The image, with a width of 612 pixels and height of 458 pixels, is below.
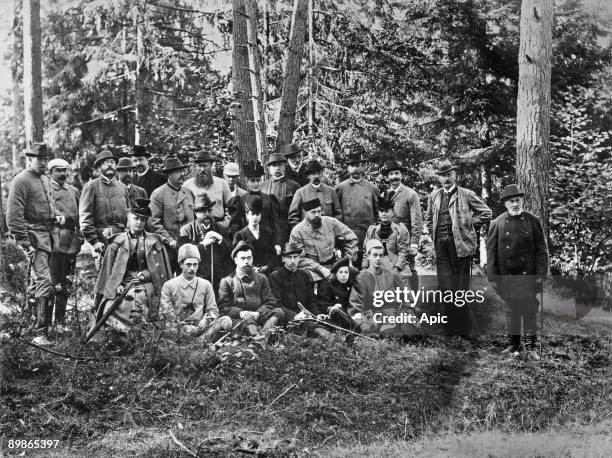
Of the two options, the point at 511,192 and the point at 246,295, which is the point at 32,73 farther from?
the point at 511,192

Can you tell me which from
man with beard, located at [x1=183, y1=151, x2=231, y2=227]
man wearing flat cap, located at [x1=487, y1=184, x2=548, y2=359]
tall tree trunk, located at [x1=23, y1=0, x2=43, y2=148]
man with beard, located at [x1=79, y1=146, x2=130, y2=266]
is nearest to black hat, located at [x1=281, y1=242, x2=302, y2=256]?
man with beard, located at [x1=183, y1=151, x2=231, y2=227]

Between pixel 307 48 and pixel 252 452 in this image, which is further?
pixel 307 48

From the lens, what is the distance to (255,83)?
8.10 metres

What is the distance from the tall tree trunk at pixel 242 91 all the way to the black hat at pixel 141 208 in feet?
4.33

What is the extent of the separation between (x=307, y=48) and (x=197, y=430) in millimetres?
4374

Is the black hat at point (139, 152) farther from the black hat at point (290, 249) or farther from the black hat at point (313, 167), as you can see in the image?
the black hat at point (290, 249)

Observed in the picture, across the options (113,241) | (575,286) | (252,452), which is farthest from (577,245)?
(113,241)

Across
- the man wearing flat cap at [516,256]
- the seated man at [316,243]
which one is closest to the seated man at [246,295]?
the seated man at [316,243]

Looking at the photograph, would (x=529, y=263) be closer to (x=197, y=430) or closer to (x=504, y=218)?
(x=504, y=218)

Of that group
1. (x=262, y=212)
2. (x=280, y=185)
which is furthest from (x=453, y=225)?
(x=262, y=212)

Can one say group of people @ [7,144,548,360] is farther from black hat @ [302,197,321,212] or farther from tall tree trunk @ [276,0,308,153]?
tall tree trunk @ [276,0,308,153]

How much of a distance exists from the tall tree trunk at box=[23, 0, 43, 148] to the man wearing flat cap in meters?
4.80

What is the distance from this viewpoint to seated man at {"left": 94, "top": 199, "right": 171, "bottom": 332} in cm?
677

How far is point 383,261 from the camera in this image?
7.02 meters
